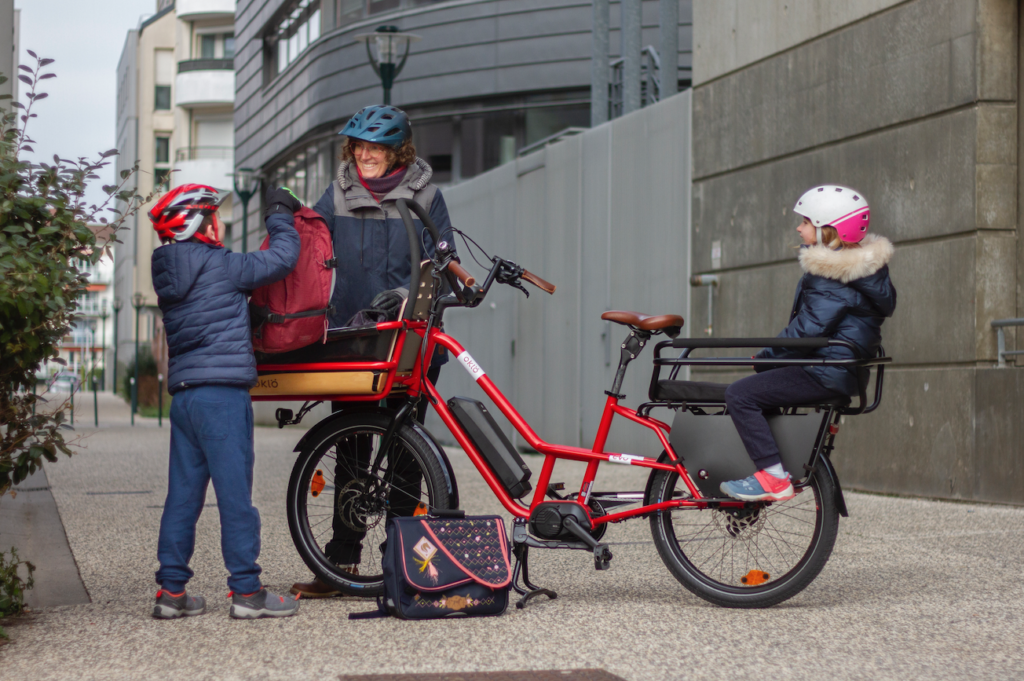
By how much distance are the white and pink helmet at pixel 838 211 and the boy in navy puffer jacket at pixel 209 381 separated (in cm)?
196

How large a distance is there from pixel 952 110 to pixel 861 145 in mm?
881

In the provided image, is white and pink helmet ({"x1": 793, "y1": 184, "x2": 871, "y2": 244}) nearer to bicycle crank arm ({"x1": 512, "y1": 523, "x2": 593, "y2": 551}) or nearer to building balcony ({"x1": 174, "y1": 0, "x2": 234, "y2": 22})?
bicycle crank arm ({"x1": 512, "y1": 523, "x2": 593, "y2": 551})

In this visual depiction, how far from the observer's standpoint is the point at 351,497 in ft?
16.7

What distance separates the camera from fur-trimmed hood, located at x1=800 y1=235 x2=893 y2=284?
470cm

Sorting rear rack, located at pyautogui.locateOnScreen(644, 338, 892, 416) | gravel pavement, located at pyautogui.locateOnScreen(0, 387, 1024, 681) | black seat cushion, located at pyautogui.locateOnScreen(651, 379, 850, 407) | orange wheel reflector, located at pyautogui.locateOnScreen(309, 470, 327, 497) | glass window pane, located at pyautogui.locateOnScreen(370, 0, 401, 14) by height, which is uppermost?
glass window pane, located at pyautogui.locateOnScreen(370, 0, 401, 14)

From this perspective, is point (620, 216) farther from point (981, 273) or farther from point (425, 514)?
point (425, 514)

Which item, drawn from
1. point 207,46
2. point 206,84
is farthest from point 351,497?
point 207,46

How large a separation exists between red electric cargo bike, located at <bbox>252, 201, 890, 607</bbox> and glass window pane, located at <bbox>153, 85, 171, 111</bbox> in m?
60.2

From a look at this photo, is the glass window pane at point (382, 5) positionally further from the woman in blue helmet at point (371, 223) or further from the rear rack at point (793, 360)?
the rear rack at point (793, 360)

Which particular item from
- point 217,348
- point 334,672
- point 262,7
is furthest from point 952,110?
point 262,7

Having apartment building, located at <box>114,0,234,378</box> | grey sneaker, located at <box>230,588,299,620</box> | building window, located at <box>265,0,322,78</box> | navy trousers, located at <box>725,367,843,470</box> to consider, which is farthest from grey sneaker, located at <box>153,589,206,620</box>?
apartment building, located at <box>114,0,234,378</box>

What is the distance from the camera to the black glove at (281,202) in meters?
4.81

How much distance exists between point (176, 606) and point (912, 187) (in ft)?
19.4

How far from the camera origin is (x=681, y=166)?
11.3 meters
